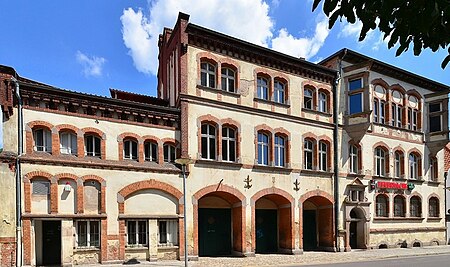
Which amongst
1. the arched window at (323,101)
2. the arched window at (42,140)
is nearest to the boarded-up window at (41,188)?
the arched window at (42,140)

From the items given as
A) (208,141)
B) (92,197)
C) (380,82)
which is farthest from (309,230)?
(92,197)

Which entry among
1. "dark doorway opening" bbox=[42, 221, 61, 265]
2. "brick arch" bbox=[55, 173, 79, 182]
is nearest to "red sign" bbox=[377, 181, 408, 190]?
"brick arch" bbox=[55, 173, 79, 182]

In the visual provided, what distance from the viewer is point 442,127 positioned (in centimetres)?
3136

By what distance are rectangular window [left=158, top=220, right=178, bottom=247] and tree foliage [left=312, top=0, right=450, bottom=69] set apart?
16.8 meters

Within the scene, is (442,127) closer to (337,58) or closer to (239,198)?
(337,58)

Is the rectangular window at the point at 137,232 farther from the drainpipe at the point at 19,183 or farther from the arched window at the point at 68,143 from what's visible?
the drainpipe at the point at 19,183

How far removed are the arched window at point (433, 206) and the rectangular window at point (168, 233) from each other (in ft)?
74.4

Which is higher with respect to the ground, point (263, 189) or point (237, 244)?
point (263, 189)

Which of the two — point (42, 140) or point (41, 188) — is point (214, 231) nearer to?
point (41, 188)

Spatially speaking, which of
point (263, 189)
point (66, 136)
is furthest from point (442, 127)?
point (66, 136)

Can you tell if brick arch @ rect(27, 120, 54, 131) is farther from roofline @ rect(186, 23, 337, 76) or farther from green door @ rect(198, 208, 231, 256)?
green door @ rect(198, 208, 231, 256)

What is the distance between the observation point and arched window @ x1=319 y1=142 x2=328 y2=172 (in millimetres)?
25312

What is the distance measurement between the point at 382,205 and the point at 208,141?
14.9 m

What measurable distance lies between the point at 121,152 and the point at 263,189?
8475 millimetres
